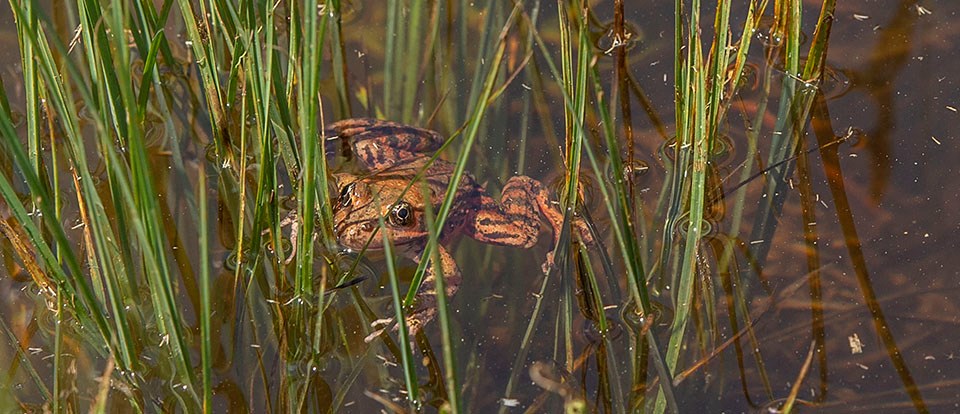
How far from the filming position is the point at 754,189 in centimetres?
385

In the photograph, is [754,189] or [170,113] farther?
[170,113]

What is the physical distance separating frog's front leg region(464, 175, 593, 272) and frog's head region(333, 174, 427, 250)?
243 millimetres

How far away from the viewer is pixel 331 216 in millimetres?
3346

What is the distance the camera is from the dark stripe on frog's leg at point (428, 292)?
3.49 m

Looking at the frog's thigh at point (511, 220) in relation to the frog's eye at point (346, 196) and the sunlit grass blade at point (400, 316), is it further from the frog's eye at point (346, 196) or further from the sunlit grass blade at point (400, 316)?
the sunlit grass blade at point (400, 316)

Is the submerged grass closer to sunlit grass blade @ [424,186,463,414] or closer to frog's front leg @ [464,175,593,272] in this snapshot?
sunlit grass blade @ [424,186,463,414]

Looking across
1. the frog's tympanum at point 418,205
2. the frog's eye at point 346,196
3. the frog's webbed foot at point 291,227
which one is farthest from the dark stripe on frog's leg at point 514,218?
the frog's webbed foot at point 291,227

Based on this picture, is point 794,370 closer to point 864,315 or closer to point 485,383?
point 864,315

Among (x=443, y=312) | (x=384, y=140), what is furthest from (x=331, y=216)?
(x=443, y=312)

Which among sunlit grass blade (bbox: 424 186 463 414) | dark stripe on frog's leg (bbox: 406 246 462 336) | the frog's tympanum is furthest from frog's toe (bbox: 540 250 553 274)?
sunlit grass blade (bbox: 424 186 463 414)

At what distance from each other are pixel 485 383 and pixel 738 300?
1033mm

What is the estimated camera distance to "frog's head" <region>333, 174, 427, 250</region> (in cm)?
362

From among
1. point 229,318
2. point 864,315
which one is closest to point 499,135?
point 229,318

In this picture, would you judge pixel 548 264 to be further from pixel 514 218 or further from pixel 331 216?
pixel 331 216
